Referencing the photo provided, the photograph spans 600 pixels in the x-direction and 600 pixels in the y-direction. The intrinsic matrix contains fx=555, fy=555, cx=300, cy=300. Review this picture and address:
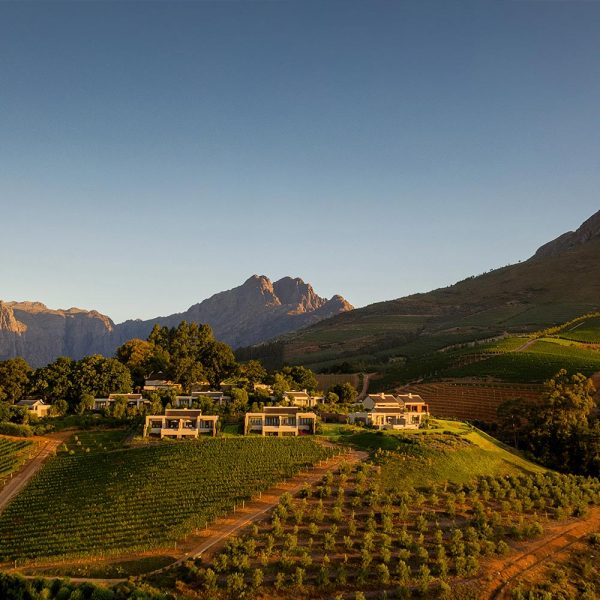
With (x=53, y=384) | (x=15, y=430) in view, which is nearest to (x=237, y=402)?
(x=15, y=430)

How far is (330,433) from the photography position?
64.6m

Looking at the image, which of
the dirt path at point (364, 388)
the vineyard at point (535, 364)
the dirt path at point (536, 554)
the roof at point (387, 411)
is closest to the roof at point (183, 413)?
the roof at point (387, 411)

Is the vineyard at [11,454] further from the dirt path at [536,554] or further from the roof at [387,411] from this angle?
the dirt path at [536,554]

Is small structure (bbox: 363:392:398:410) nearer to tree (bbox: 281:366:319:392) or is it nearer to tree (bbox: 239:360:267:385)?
tree (bbox: 281:366:319:392)

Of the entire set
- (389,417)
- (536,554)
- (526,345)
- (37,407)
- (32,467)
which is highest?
(526,345)

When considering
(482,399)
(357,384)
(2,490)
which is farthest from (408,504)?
(357,384)

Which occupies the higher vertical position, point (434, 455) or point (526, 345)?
point (526, 345)

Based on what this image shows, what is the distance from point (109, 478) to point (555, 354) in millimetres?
88379

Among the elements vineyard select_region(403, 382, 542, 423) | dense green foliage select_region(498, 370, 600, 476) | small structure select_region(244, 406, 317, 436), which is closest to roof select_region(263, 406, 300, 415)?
small structure select_region(244, 406, 317, 436)

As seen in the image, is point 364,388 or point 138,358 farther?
point 364,388

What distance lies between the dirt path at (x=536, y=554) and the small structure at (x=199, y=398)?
4282cm

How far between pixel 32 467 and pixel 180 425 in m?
15.4

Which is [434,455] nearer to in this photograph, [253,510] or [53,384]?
[253,510]

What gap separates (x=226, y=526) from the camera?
42.3 meters
